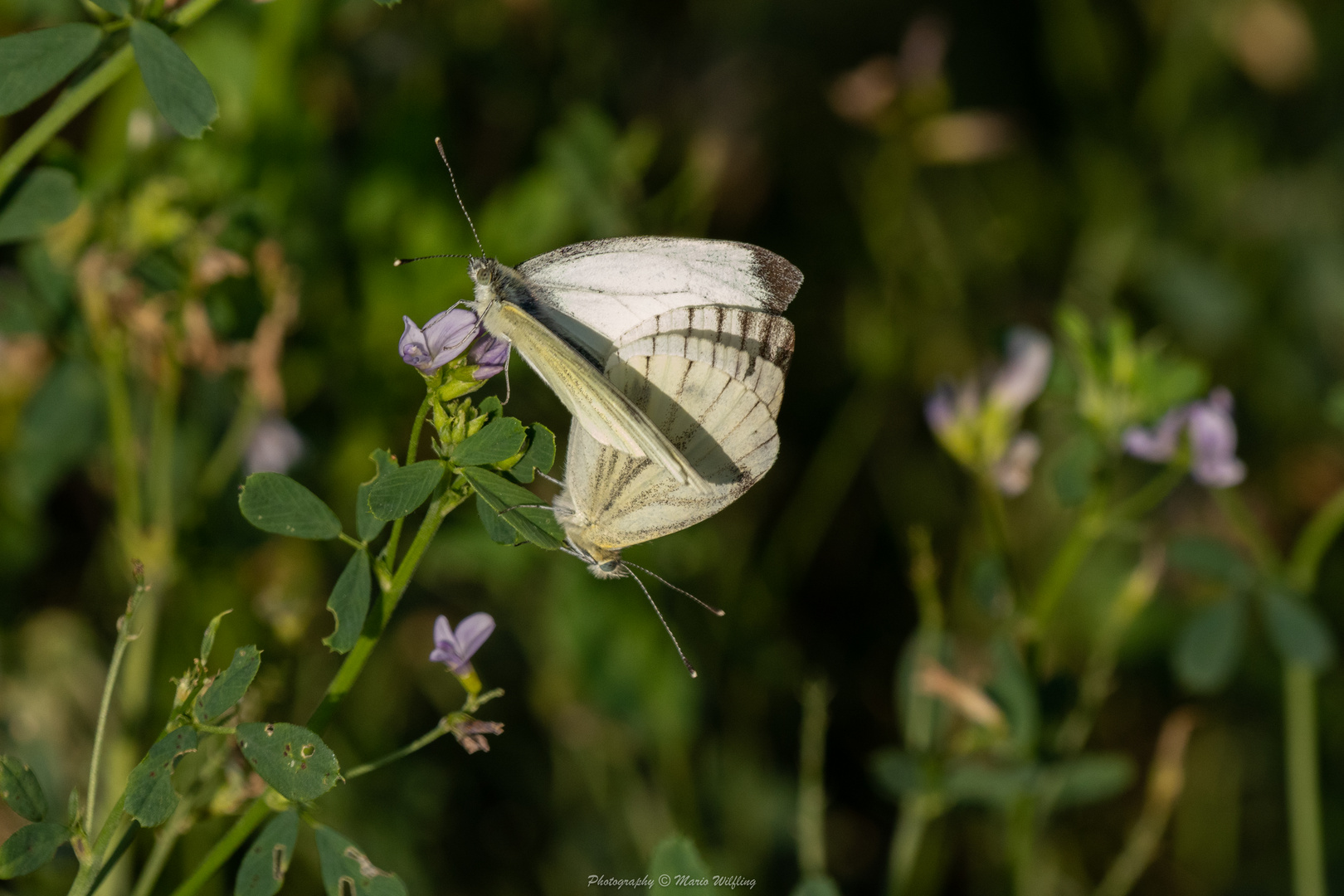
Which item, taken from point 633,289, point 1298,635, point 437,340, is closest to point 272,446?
point 633,289

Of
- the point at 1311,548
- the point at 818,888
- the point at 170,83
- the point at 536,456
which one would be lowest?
the point at 1311,548

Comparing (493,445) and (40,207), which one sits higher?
(40,207)

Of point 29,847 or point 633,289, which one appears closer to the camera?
point 29,847

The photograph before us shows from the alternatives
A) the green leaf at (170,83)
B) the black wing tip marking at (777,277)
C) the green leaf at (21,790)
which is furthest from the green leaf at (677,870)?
the green leaf at (170,83)

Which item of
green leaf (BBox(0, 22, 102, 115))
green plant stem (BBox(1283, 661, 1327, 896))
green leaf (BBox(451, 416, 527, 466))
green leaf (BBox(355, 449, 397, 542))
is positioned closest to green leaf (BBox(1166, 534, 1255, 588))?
green plant stem (BBox(1283, 661, 1327, 896))

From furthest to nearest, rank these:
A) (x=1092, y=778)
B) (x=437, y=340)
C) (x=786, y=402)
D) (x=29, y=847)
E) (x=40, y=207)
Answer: (x=786, y=402) < (x=1092, y=778) < (x=40, y=207) < (x=437, y=340) < (x=29, y=847)

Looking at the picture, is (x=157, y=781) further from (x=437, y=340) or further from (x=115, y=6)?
(x=115, y=6)

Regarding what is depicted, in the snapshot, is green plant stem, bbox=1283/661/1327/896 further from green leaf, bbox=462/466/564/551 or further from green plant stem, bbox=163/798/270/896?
green plant stem, bbox=163/798/270/896

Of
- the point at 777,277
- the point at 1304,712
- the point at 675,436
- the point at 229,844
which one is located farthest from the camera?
the point at 1304,712
